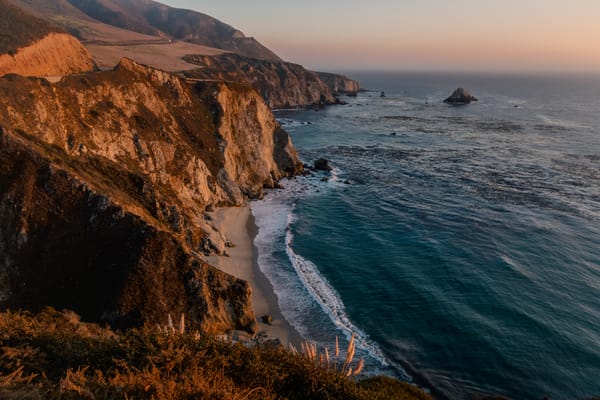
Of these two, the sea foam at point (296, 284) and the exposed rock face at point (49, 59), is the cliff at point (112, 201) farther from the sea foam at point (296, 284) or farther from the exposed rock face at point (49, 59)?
the exposed rock face at point (49, 59)

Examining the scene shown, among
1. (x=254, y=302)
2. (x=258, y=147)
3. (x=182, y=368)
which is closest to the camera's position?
(x=182, y=368)

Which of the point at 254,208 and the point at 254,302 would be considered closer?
the point at 254,302

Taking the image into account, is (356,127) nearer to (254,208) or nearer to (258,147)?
(258,147)

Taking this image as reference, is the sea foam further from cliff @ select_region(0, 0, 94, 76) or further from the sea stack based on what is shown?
the sea stack

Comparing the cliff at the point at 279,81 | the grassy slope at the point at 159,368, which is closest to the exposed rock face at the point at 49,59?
the grassy slope at the point at 159,368

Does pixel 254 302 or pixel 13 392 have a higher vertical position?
pixel 13 392

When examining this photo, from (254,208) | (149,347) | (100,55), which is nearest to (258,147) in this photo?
(254,208)
